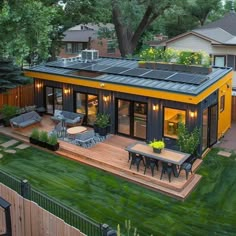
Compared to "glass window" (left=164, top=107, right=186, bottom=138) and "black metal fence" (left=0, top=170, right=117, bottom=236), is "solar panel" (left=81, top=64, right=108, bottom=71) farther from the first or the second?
"black metal fence" (left=0, top=170, right=117, bottom=236)

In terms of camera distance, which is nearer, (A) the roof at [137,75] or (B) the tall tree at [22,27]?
(B) the tall tree at [22,27]

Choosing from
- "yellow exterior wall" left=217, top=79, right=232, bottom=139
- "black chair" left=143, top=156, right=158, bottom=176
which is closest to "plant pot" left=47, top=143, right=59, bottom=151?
"black chair" left=143, top=156, right=158, bottom=176

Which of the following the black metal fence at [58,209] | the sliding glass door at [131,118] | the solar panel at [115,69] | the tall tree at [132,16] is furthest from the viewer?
the tall tree at [132,16]

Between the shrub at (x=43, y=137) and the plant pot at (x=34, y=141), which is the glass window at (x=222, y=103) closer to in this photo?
the shrub at (x=43, y=137)

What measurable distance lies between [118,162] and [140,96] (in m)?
3.23

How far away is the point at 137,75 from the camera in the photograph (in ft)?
56.2

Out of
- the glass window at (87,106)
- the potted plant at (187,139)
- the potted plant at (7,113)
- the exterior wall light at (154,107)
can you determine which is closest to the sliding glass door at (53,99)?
the glass window at (87,106)

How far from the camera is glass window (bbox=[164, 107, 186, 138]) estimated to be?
15.3 meters

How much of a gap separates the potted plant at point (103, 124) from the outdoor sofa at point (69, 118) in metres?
1.10

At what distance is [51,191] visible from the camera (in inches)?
496

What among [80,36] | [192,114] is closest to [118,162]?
[192,114]

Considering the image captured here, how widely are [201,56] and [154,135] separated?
14.6 feet

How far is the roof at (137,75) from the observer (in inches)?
600

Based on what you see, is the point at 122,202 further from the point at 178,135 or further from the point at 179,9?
the point at 179,9
